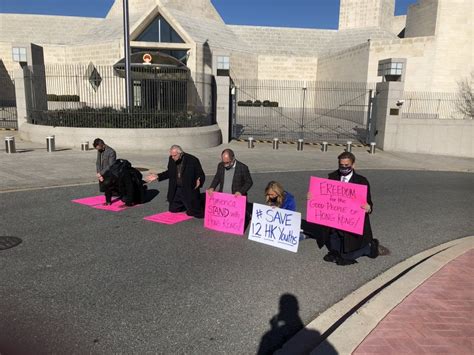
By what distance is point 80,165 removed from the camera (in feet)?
40.7

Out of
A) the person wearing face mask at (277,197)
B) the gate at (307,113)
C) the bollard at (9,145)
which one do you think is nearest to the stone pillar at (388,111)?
Result: the gate at (307,113)

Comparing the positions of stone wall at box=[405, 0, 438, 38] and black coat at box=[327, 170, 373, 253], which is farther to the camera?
stone wall at box=[405, 0, 438, 38]

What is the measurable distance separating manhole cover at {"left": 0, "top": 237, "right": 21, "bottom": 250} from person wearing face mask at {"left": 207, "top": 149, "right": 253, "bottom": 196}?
117 inches

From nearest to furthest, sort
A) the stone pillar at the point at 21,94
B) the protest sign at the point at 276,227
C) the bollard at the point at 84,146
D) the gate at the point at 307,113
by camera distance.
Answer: the protest sign at the point at 276,227
the bollard at the point at 84,146
the stone pillar at the point at 21,94
the gate at the point at 307,113

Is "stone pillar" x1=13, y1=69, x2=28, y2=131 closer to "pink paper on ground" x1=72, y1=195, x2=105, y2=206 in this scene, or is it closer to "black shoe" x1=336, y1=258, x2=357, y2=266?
"pink paper on ground" x1=72, y1=195, x2=105, y2=206

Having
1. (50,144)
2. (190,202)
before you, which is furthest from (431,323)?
(50,144)

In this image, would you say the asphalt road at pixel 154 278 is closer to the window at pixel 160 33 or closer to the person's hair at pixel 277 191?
the person's hair at pixel 277 191

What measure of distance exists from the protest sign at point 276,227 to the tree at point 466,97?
30372 mm

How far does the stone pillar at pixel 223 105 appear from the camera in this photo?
1866 cm

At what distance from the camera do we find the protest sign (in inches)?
231

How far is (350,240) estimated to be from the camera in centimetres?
550

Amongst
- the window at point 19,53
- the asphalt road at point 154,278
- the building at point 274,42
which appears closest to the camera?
the asphalt road at point 154,278

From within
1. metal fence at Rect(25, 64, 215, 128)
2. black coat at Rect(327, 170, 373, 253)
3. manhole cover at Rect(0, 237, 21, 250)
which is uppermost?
metal fence at Rect(25, 64, 215, 128)

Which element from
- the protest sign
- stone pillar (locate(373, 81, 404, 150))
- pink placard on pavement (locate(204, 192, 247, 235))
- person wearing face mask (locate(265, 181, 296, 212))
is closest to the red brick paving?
the protest sign
